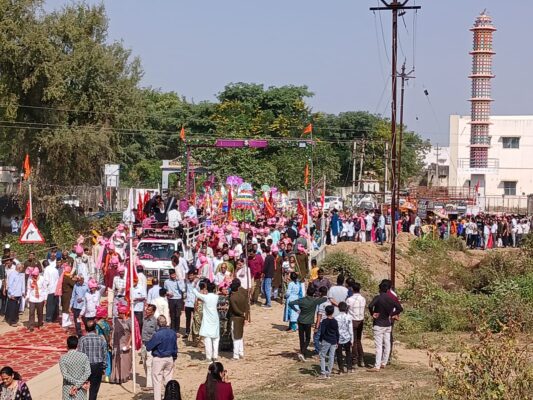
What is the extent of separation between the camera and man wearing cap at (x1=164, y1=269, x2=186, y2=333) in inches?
779

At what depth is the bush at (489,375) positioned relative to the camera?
1155 centimetres

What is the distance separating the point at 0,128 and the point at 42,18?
17.6 feet

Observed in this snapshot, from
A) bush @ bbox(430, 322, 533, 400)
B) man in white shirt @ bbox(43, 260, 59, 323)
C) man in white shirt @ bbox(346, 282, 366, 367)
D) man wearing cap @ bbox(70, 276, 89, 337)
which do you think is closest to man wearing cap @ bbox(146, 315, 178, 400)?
man in white shirt @ bbox(346, 282, 366, 367)

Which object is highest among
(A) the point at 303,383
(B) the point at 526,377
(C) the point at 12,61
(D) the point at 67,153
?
(C) the point at 12,61

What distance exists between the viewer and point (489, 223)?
42.1 meters

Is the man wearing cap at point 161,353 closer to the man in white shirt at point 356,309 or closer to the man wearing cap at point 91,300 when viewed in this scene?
the man in white shirt at point 356,309

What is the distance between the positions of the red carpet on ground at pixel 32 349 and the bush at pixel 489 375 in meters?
8.98

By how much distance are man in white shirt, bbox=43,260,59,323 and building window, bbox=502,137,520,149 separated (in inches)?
2384

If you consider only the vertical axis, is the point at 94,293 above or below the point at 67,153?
below

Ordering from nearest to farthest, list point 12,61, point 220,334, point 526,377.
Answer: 1. point 526,377
2. point 220,334
3. point 12,61

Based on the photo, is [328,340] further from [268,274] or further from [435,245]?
[435,245]

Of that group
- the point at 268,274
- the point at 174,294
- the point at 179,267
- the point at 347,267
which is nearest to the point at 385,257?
the point at 347,267

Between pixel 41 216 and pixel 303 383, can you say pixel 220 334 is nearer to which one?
pixel 303 383

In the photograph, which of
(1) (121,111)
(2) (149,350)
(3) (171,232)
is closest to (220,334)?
(2) (149,350)
